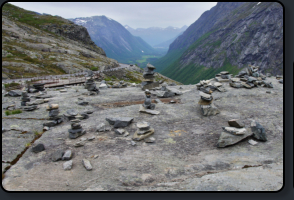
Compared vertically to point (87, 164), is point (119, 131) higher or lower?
higher

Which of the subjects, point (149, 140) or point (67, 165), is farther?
point (149, 140)

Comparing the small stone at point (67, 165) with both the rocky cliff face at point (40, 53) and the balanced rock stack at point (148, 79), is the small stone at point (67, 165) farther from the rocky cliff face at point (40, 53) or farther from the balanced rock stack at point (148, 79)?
the rocky cliff face at point (40, 53)

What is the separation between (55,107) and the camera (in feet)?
47.9

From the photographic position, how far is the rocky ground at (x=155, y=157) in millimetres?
6820

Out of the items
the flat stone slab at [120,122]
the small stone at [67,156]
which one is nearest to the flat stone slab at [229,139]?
the flat stone slab at [120,122]

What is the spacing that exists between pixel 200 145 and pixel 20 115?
16130mm

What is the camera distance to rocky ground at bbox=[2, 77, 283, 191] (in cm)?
682

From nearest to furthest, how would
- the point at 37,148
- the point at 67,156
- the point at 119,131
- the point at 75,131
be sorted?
the point at 67,156 → the point at 37,148 → the point at 75,131 → the point at 119,131

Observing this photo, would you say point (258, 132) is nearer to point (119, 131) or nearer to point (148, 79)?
point (119, 131)

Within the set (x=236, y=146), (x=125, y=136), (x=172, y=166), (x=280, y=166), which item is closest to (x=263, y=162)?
(x=280, y=166)

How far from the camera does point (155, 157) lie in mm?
9297

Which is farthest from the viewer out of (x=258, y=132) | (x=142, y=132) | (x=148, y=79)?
(x=148, y=79)

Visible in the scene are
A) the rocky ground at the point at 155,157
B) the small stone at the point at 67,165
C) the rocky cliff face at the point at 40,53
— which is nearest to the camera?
the rocky ground at the point at 155,157

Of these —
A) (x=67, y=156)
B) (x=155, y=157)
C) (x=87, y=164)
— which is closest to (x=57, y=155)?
(x=67, y=156)
